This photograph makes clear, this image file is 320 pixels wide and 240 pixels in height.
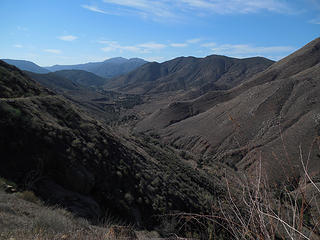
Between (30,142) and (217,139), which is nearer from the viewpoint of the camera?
(30,142)

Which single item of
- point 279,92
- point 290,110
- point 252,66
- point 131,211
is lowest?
point 131,211

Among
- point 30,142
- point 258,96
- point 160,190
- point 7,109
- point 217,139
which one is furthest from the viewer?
point 258,96

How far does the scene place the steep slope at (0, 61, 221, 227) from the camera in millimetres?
8148

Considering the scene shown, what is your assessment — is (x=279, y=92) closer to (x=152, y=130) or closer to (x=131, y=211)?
(x=152, y=130)

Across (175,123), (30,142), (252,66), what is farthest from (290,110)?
(252,66)

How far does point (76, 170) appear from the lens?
32.4 feet

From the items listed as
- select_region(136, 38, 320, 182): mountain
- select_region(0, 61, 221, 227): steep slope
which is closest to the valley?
select_region(0, 61, 221, 227): steep slope

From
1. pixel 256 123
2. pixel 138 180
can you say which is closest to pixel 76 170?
pixel 138 180

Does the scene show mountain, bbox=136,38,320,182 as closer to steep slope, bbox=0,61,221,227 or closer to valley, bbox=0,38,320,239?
valley, bbox=0,38,320,239

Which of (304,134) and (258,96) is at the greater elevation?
(258,96)

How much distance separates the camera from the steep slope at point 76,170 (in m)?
8.15

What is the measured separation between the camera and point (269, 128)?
4188 centimetres

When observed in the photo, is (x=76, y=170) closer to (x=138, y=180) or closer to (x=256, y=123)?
(x=138, y=180)

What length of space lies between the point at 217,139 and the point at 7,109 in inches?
1618
